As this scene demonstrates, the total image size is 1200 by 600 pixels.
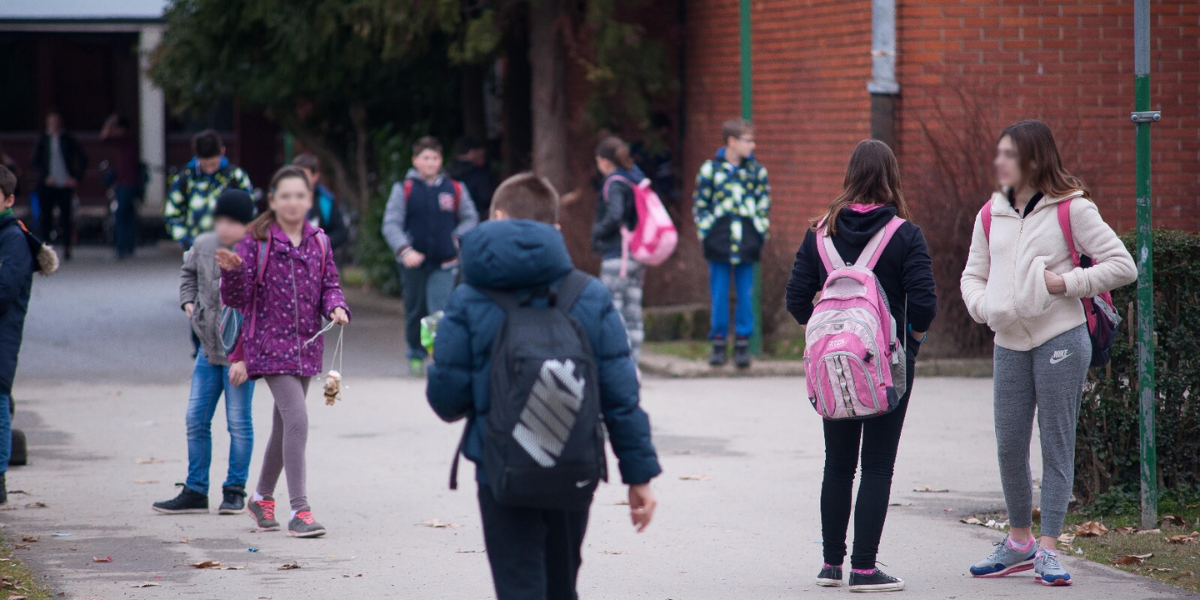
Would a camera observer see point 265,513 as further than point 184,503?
No

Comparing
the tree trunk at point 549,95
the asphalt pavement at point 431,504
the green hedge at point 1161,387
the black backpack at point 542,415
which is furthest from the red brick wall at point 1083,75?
the black backpack at point 542,415

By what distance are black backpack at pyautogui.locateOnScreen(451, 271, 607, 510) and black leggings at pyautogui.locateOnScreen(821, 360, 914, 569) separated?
1.83 m

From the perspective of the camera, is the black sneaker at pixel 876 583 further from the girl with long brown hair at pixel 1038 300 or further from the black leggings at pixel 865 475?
the girl with long brown hair at pixel 1038 300

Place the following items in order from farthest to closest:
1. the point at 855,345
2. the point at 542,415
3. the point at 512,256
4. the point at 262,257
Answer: the point at 262,257
the point at 855,345
the point at 512,256
the point at 542,415

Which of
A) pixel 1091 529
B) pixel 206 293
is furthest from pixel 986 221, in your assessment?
pixel 206 293

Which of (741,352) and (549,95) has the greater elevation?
(549,95)

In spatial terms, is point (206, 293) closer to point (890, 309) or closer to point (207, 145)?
Answer: point (207, 145)

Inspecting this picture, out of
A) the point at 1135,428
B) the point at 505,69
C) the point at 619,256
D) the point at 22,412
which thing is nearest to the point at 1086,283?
the point at 1135,428

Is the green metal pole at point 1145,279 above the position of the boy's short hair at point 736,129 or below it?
below

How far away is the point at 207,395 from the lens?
7.19 metres

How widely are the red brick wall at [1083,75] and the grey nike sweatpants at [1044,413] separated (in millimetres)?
6419

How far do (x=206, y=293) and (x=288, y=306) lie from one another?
727mm

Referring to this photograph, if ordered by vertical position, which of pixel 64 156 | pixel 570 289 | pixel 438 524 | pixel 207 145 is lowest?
pixel 438 524

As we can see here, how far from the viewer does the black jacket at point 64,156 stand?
22.2m
